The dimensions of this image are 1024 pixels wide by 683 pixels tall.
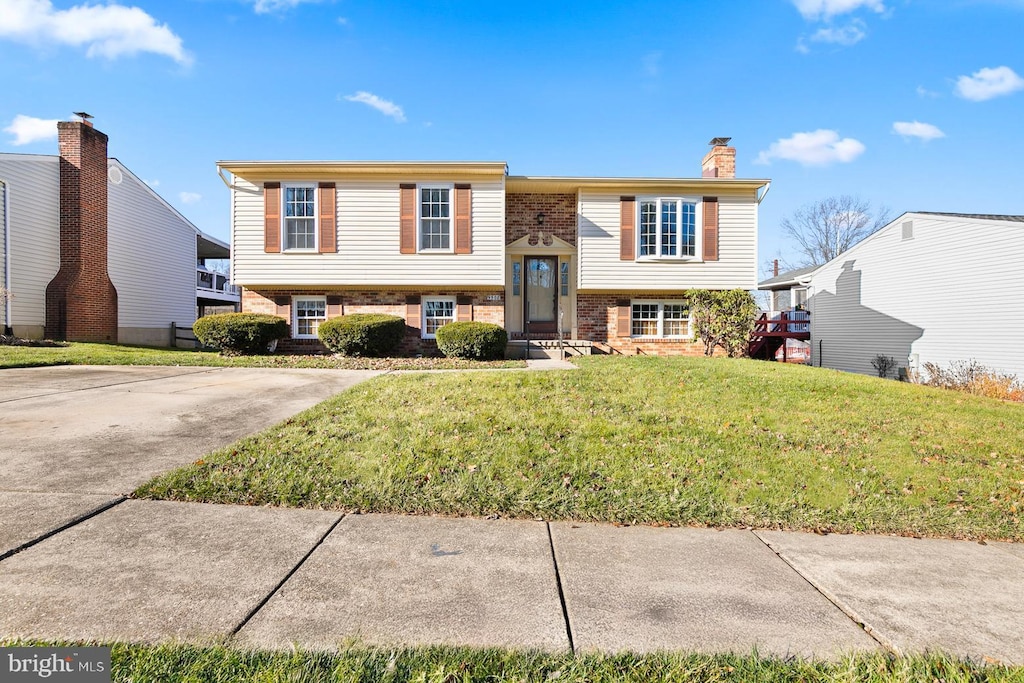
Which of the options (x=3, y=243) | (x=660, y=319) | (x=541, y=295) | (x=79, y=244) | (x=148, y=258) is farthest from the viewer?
(x=148, y=258)

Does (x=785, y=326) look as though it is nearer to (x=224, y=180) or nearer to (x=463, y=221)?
(x=463, y=221)

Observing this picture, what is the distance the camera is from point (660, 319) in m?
14.6

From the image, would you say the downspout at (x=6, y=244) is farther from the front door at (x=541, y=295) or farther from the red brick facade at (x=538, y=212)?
the front door at (x=541, y=295)

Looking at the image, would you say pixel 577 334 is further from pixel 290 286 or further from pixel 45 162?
pixel 45 162

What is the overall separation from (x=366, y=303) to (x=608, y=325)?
A: 7022mm

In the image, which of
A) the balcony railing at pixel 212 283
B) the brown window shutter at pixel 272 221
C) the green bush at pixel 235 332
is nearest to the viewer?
the green bush at pixel 235 332

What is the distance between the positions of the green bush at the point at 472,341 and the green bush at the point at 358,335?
1.42 m

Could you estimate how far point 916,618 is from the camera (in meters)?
2.39

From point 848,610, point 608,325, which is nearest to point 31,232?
point 608,325

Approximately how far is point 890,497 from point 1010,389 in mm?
10975

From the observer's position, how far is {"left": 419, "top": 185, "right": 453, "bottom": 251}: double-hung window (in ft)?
44.5

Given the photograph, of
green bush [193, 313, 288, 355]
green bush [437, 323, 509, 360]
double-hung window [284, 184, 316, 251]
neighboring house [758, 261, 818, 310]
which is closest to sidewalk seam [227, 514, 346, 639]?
green bush [437, 323, 509, 360]

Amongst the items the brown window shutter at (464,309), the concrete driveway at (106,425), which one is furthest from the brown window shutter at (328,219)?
the concrete driveway at (106,425)

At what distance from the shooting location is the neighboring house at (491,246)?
44.1 ft
